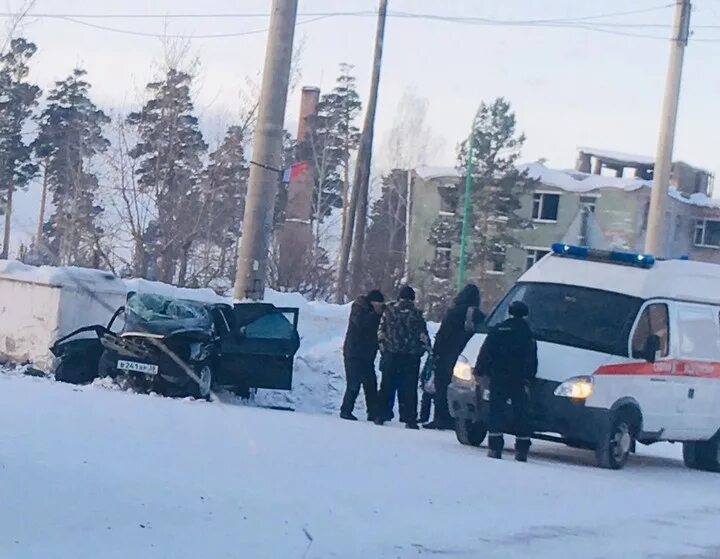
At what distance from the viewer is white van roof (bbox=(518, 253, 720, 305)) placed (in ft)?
48.0

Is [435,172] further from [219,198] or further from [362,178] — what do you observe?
[362,178]

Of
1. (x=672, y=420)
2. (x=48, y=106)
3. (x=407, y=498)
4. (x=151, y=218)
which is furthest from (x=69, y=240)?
(x=407, y=498)

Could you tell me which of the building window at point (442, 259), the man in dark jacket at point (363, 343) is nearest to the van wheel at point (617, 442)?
the man in dark jacket at point (363, 343)

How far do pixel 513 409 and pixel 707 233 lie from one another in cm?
5967

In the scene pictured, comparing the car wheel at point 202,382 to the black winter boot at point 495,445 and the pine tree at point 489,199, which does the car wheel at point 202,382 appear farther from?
the pine tree at point 489,199

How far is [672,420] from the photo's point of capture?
14844 millimetres

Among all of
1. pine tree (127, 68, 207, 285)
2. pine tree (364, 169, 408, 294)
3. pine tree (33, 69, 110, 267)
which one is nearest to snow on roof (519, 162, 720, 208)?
pine tree (364, 169, 408, 294)

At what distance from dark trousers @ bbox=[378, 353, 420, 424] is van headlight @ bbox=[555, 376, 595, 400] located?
9.37 ft

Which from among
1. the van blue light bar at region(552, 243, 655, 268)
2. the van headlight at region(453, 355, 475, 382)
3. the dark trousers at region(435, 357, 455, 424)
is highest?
the van blue light bar at region(552, 243, 655, 268)

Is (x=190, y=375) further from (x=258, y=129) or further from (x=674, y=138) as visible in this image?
(x=674, y=138)

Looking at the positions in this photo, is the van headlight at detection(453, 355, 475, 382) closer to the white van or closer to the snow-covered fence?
the white van

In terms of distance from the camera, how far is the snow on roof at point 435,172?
67.2 meters

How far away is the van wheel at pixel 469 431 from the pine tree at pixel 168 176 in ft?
68.3

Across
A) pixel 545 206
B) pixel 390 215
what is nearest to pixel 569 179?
pixel 545 206
